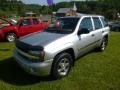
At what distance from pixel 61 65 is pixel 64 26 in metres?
1.61

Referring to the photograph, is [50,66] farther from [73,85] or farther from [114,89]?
[114,89]

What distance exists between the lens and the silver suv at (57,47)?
17.5 ft

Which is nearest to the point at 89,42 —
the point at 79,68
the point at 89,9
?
the point at 79,68

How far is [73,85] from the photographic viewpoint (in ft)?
18.2

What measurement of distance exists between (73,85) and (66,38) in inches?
53.5

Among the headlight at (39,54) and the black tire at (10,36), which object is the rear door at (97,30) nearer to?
the headlight at (39,54)

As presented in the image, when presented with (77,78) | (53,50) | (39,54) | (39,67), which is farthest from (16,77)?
(77,78)

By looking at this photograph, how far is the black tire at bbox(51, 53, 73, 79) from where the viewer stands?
18.2 ft

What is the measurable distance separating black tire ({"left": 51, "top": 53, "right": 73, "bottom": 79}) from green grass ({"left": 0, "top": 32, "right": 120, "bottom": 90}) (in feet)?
0.55

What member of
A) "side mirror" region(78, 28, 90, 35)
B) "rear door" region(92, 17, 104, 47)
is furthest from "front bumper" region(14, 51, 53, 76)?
"rear door" region(92, 17, 104, 47)

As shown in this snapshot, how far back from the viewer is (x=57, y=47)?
5.61 m

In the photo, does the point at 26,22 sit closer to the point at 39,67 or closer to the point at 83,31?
the point at 83,31

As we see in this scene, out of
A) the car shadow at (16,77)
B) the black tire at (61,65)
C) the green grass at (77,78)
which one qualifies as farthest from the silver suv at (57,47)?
the car shadow at (16,77)

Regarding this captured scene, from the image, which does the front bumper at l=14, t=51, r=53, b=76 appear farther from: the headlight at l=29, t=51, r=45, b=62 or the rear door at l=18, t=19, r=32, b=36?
the rear door at l=18, t=19, r=32, b=36
